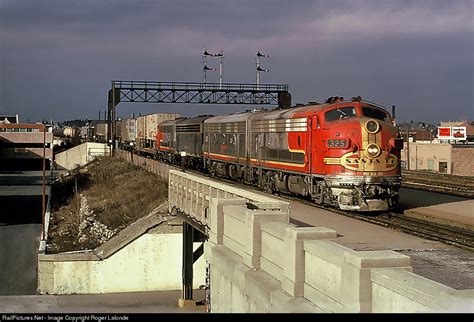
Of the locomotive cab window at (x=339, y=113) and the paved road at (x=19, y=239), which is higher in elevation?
the locomotive cab window at (x=339, y=113)

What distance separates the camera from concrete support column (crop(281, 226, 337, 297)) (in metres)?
8.84

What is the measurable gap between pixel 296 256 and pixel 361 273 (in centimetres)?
191

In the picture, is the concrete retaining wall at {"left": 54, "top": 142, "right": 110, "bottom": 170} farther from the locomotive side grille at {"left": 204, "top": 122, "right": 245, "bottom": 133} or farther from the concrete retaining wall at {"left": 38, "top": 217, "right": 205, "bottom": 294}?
the concrete retaining wall at {"left": 38, "top": 217, "right": 205, "bottom": 294}

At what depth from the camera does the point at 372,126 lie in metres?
18.8

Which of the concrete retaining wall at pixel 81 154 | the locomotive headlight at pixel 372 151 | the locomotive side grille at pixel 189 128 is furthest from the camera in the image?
the concrete retaining wall at pixel 81 154

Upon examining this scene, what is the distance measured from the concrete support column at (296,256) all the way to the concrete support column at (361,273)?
1.45 metres

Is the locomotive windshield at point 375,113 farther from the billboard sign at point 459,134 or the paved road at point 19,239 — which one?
the billboard sign at point 459,134

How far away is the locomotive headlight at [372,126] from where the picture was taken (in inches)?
739

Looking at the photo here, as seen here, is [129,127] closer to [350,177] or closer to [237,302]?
[350,177]

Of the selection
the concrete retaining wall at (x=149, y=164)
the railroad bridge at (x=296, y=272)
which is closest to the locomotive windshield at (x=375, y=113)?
the railroad bridge at (x=296, y=272)

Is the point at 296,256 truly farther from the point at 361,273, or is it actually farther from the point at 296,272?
the point at 361,273

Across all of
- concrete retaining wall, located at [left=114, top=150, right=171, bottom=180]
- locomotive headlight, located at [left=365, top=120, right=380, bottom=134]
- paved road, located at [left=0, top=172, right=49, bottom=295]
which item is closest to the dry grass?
concrete retaining wall, located at [left=114, top=150, right=171, bottom=180]

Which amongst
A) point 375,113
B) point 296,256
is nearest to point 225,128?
point 375,113

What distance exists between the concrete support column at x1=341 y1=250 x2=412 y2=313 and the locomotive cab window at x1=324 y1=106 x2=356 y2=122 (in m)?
12.4
